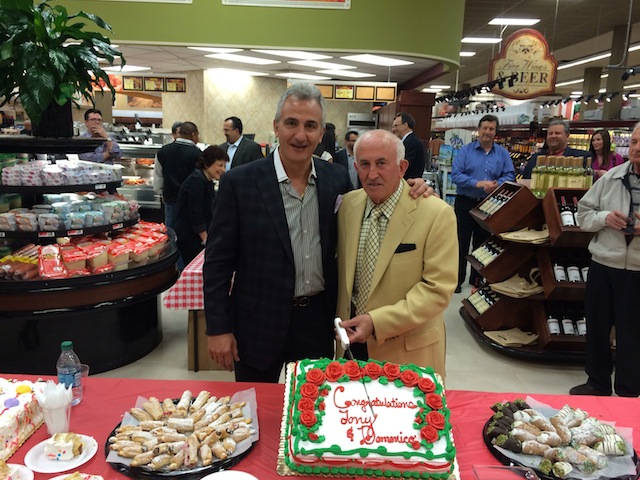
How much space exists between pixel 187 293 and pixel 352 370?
2589 millimetres

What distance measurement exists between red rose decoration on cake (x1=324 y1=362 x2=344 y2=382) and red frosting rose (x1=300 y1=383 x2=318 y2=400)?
59 millimetres

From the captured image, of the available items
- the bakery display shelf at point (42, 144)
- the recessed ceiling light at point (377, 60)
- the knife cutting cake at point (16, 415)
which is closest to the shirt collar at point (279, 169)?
the knife cutting cake at point (16, 415)

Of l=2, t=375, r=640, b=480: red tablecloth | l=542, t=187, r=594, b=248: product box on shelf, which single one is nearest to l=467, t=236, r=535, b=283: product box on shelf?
l=542, t=187, r=594, b=248: product box on shelf

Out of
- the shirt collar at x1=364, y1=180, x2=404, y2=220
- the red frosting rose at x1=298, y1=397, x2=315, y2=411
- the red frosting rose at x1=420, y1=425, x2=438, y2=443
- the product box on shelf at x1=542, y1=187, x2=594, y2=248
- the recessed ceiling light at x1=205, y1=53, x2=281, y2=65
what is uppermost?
the recessed ceiling light at x1=205, y1=53, x2=281, y2=65

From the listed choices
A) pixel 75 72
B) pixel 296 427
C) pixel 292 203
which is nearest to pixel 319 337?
pixel 292 203

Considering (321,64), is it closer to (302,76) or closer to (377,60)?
(377,60)

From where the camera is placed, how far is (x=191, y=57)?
946 cm

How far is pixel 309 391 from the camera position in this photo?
1.57 meters

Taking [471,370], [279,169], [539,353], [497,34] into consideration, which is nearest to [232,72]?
[497,34]

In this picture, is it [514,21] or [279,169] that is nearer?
[279,169]

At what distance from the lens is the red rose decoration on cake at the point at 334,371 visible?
1611 millimetres

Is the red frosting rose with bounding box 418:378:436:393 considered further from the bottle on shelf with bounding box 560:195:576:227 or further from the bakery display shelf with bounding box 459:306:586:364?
the bakery display shelf with bounding box 459:306:586:364

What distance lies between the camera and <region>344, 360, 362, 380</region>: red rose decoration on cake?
1.62 m

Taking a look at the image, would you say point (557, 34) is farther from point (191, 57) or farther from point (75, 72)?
point (75, 72)
